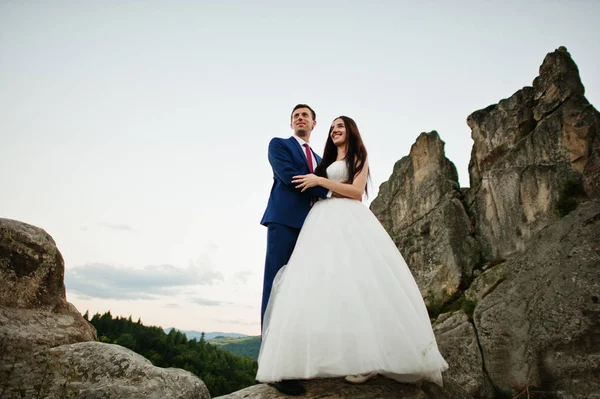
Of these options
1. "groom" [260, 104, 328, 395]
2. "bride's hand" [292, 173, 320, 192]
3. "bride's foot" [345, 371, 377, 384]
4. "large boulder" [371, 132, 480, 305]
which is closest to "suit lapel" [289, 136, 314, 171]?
"groom" [260, 104, 328, 395]

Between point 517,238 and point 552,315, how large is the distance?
22.9 feet

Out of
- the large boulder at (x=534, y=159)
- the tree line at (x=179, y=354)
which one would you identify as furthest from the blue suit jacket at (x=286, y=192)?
the tree line at (x=179, y=354)

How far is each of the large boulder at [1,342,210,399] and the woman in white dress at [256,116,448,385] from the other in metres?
1.63

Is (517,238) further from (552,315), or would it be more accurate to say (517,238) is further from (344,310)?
(344,310)

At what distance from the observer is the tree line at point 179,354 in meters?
70.4

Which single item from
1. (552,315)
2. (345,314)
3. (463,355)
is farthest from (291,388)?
(463,355)

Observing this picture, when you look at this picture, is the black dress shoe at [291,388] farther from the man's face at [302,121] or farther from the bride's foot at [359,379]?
the man's face at [302,121]

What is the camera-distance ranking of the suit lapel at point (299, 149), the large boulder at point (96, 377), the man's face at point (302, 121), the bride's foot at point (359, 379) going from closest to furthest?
the bride's foot at point (359, 379) < the large boulder at point (96, 377) < the suit lapel at point (299, 149) < the man's face at point (302, 121)

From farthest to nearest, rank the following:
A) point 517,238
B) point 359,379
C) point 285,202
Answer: point 517,238, point 285,202, point 359,379

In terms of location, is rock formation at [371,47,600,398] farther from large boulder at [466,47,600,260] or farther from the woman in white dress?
the woman in white dress

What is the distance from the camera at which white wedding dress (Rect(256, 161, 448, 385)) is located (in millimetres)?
2820

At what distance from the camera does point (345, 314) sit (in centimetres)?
296

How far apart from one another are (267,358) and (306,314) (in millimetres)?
527

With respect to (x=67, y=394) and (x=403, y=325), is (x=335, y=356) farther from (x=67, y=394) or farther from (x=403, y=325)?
(x=67, y=394)
